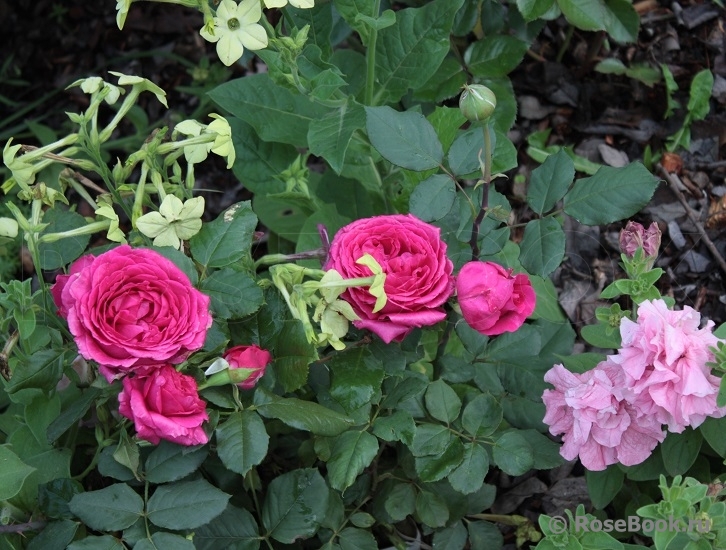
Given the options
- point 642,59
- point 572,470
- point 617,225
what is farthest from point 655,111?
point 572,470

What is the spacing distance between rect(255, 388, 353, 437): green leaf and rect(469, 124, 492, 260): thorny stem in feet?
1.10

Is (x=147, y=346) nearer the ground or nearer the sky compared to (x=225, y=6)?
nearer the ground

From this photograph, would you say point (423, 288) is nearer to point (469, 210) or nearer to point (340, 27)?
point (469, 210)

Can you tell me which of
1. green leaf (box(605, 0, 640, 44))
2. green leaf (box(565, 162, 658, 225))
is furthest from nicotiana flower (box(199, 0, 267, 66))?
green leaf (box(605, 0, 640, 44))

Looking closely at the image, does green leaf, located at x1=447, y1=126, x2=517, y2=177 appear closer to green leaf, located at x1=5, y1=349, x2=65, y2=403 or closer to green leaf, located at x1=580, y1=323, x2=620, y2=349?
green leaf, located at x1=580, y1=323, x2=620, y2=349

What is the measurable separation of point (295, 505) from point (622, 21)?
4.35 feet

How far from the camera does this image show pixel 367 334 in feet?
4.17

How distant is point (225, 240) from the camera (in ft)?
3.98

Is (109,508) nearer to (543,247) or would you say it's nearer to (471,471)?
(471,471)

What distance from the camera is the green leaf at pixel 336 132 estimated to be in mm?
1424

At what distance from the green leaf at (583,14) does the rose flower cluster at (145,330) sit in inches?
46.6

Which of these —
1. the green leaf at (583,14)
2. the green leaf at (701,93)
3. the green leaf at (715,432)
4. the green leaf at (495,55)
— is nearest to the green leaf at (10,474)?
the green leaf at (715,432)

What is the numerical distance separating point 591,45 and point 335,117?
102 cm

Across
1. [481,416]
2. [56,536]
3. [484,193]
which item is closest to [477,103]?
[484,193]
